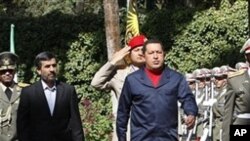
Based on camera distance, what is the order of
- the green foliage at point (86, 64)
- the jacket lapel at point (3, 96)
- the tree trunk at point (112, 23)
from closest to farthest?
the jacket lapel at point (3, 96) → the tree trunk at point (112, 23) → the green foliage at point (86, 64)

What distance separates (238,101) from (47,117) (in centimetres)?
179

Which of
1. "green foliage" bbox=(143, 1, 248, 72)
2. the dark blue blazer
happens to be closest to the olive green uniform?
the dark blue blazer

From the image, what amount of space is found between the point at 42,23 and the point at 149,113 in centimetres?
1570

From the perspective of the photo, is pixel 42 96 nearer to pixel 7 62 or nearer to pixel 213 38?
pixel 7 62

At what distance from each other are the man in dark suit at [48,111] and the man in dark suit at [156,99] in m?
0.67

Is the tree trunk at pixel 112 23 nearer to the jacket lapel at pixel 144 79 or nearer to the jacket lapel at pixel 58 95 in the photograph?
→ the jacket lapel at pixel 58 95

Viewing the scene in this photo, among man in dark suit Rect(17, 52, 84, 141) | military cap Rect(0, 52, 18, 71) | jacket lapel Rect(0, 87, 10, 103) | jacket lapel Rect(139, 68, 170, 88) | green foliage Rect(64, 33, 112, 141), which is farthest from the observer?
green foliage Rect(64, 33, 112, 141)

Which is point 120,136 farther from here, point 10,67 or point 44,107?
point 10,67

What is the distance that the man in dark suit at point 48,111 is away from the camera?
7230mm

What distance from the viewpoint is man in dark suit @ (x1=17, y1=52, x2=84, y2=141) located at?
7.23m

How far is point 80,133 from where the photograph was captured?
7.30m

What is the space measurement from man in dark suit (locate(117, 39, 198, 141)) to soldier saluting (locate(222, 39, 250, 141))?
0.71 m

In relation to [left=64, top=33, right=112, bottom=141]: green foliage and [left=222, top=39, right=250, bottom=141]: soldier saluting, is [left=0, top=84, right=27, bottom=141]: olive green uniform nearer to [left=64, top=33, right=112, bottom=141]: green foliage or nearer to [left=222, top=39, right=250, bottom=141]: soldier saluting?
[left=222, top=39, right=250, bottom=141]: soldier saluting

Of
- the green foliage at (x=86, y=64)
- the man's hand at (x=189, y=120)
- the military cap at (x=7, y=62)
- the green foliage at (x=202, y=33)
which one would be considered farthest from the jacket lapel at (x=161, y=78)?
the green foliage at (x=86, y=64)
